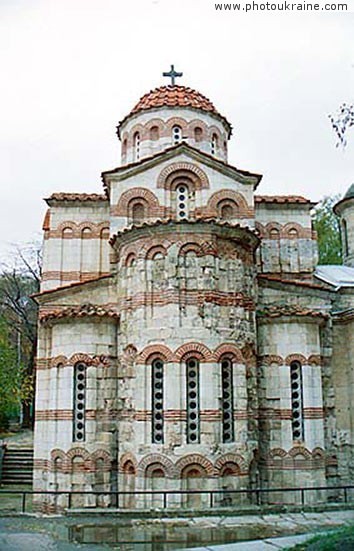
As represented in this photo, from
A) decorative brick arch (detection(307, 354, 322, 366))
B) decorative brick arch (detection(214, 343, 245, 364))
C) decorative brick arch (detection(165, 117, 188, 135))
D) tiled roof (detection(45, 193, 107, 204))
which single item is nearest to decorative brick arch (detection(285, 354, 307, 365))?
decorative brick arch (detection(307, 354, 322, 366))

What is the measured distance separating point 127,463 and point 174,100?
11733 millimetres

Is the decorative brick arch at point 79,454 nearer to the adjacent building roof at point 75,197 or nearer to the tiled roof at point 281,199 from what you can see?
the adjacent building roof at point 75,197

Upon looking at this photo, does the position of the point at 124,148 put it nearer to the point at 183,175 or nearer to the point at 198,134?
the point at 198,134

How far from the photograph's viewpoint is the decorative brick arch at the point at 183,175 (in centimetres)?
1747

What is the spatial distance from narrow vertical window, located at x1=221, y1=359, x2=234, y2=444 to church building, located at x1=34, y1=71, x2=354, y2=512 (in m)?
0.02

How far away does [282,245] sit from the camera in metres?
19.9

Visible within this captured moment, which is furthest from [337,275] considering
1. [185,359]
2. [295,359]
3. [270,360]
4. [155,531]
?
[155,531]

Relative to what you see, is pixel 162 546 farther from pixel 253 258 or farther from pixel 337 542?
pixel 253 258

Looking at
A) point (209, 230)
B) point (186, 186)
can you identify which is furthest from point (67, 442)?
point (186, 186)

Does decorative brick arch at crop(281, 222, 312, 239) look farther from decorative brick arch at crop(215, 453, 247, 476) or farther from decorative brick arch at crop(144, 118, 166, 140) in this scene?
decorative brick arch at crop(215, 453, 247, 476)

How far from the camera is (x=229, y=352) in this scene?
48.8 ft

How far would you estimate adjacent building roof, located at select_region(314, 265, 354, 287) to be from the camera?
19.6 m

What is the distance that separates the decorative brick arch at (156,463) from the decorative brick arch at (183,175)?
737cm

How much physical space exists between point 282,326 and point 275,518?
16.8 ft
